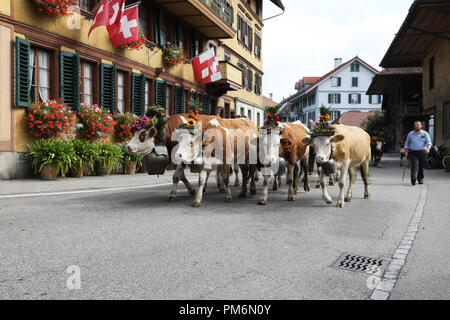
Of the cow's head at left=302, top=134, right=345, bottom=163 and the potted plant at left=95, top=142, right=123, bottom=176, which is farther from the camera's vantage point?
the potted plant at left=95, top=142, right=123, bottom=176

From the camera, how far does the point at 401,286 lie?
3523 millimetres

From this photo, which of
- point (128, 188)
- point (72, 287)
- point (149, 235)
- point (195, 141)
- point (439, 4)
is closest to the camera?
point (72, 287)

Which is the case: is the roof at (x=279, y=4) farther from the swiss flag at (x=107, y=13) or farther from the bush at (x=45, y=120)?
the bush at (x=45, y=120)

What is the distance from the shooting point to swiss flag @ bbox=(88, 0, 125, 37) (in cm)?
1364

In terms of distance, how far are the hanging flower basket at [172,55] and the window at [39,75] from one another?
7572 mm

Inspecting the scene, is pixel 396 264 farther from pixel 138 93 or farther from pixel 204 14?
pixel 204 14

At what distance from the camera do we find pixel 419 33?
68.3 ft

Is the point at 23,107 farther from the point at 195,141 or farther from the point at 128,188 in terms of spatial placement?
the point at 195,141

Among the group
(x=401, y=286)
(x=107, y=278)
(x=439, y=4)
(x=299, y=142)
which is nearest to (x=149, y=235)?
(x=107, y=278)

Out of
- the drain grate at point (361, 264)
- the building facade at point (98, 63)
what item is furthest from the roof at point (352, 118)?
the drain grate at point (361, 264)

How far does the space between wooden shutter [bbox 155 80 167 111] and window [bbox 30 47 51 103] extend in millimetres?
6810

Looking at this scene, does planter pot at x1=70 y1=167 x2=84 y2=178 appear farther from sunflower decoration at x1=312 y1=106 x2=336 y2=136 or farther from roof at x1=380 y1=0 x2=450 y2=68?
roof at x1=380 y1=0 x2=450 y2=68

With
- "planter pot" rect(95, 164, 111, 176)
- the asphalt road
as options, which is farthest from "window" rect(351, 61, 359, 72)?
the asphalt road
